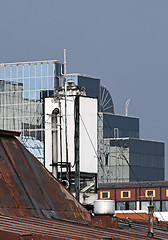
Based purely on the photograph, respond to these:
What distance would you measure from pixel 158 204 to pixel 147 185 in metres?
3.19

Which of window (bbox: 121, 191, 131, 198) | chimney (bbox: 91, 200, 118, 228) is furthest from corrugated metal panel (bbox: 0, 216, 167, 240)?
window (bbox: 121, 191, 131, 198)

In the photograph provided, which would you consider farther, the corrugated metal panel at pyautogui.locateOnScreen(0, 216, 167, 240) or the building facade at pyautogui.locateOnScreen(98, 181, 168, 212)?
the building facade at pyautogui.locateOnScreen(98, 181, 168, 212)

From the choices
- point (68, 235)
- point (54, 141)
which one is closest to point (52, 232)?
point (68, 235)

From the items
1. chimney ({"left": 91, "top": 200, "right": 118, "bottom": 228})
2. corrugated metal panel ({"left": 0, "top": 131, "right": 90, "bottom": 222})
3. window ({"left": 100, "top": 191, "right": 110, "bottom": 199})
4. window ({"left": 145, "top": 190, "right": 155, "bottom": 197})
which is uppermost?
corrugated metal panel ({"left": 0, "top": 131, "right": 90, "bottom": 222})

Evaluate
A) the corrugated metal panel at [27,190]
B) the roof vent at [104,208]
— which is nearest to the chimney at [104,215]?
the roof vent at [104,208]

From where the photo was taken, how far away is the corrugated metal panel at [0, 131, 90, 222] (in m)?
32.2

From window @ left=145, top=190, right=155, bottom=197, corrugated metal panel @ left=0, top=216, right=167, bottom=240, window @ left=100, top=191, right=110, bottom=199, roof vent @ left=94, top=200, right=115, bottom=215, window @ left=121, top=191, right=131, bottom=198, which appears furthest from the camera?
window @ left=121, top=191, right=131, bottom=198

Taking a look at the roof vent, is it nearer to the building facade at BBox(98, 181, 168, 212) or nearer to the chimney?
the chimney

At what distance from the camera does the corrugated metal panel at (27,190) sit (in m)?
32.2

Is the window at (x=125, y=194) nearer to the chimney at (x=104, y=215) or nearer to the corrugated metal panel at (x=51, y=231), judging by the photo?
the chimney at (x=104, y=215)

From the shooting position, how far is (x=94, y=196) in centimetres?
6762

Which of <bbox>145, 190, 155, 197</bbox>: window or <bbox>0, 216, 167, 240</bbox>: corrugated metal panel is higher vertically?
<bbox>0, 216, 167, 240</bbox>: corrugated metal panel

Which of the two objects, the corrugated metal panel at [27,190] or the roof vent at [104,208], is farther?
the roof vent at [104,208]

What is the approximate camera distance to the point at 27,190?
1308 inches
